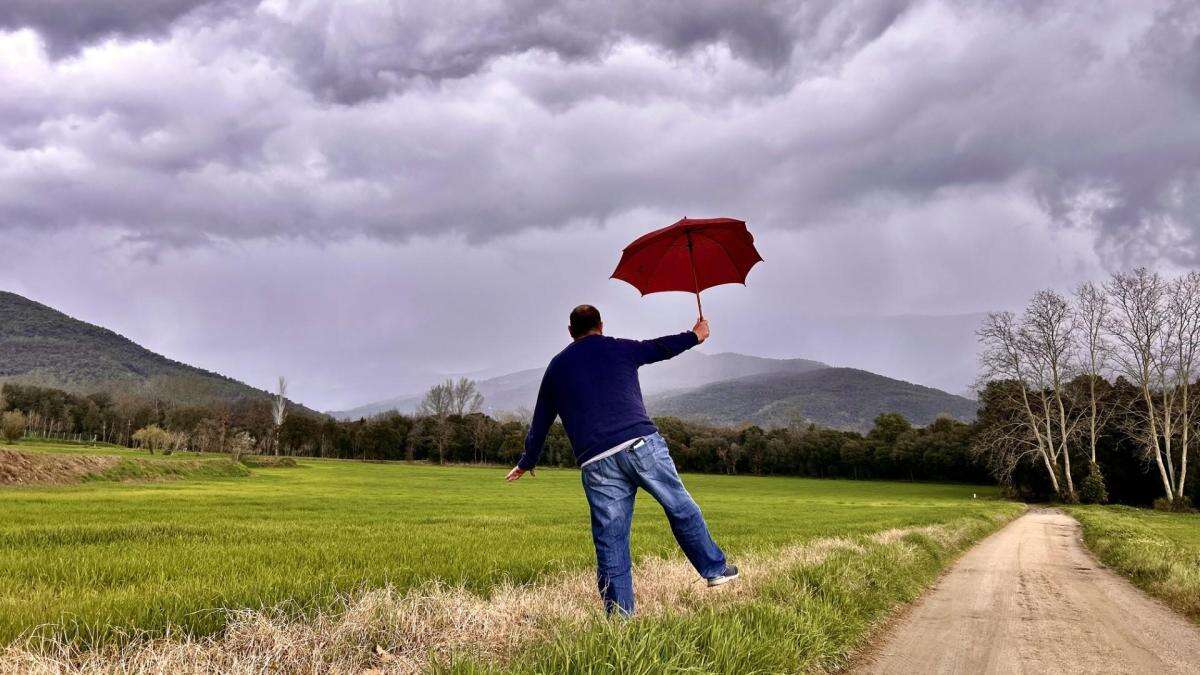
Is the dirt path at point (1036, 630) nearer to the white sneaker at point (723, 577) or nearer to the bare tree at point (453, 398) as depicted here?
the white sneaker at point (723, 577)

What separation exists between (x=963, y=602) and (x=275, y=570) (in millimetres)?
8669

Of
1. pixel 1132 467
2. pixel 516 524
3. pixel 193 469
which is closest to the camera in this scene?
pixel 516 524

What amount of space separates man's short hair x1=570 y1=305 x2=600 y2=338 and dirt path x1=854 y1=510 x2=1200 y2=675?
3.56 m

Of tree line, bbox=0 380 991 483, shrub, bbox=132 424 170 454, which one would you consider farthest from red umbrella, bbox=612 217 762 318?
tree line, bbox=0 380 991 483

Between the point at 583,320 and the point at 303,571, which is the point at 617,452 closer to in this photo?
the point at 583,320

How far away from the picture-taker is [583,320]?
5113 mm

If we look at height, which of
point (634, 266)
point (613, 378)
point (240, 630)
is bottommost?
point (240, 630)

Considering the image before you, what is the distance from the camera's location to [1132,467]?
173 ft

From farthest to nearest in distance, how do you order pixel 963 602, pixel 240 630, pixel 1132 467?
pixel 1132 467, pixel 963 602, pixel 240 630

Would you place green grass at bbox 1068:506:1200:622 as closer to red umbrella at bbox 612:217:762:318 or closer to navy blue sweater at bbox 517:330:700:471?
red umbrella at bbox 612:217:762:318

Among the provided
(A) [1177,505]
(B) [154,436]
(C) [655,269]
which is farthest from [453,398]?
(C) [655,269]

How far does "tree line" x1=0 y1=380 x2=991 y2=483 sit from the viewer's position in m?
95.4

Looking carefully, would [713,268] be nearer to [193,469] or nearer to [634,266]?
[634,266]

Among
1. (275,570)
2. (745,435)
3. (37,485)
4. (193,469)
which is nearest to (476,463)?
(745,435)
